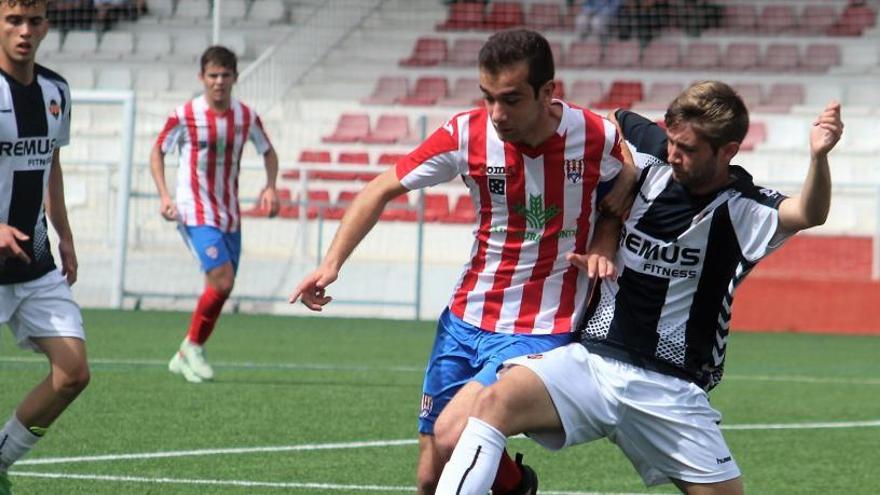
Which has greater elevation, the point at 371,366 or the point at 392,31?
the point at 392,31

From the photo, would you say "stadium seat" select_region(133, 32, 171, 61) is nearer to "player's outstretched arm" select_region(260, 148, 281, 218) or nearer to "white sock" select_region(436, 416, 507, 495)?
"player's outstretched arm" select_region(260, 148, 281, 218)

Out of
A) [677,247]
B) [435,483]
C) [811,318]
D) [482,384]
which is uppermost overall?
[677,247]

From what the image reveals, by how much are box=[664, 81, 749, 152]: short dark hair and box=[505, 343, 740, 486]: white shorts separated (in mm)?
788

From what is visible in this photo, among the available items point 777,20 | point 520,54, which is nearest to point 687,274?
point 520,54

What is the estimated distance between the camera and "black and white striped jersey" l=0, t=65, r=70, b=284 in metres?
6.50

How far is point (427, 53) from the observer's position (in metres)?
25.6

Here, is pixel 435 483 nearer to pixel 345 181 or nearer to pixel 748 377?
pixel 748 377

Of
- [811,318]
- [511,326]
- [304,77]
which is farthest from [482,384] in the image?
[304,77]

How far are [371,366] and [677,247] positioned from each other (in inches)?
303

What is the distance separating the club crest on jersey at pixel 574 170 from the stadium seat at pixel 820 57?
745 inches

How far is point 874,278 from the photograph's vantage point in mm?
17703

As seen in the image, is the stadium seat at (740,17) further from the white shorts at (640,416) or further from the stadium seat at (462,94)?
the white shorts at (640,416)

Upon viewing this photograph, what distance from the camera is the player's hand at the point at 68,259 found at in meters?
6.93

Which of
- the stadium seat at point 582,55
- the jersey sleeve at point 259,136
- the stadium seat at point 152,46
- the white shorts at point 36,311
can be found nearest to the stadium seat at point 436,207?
the stadium seat at point 582,55
